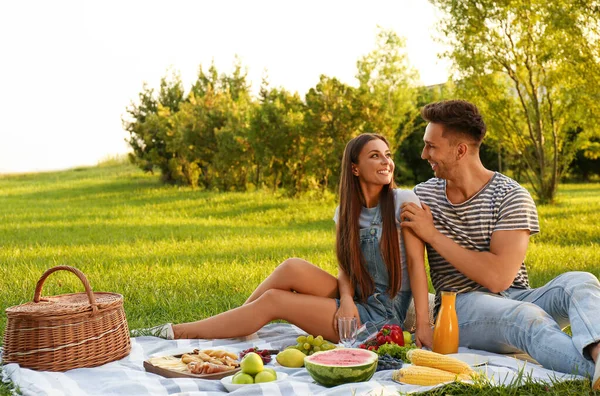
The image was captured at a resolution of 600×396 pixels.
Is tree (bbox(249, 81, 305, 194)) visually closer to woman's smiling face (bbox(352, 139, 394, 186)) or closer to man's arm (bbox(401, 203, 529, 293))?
woman's smiling face (bbox(352, 139, 394, 186))

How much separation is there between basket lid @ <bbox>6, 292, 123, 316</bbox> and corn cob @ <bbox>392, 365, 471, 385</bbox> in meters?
1.99

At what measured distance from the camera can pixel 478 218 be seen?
4727 mm

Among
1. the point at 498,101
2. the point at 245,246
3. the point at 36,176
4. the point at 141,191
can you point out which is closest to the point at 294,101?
Answer: the point at 498,101

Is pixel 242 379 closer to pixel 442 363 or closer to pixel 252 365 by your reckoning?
pixel 252 365

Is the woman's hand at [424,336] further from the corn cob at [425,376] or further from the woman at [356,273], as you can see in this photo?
the corn cob at [425,376]

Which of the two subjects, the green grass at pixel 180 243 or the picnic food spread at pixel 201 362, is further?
the green grass at pixel 180 243

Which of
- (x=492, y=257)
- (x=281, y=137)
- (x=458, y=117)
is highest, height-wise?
(x=281, y=137)

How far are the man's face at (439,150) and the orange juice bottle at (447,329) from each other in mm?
857

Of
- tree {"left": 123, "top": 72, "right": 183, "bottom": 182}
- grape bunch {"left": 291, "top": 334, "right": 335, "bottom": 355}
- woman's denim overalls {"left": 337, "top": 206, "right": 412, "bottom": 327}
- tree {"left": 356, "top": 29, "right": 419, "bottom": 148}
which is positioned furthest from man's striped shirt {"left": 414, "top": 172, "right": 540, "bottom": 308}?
tree {"left": 356, "top": 29, "right": 419, "bottom": 148}

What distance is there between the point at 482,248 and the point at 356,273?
0.87 m

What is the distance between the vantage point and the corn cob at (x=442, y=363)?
3873 millimetres

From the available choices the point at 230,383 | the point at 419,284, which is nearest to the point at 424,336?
the point at 419,284

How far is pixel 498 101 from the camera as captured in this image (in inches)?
703

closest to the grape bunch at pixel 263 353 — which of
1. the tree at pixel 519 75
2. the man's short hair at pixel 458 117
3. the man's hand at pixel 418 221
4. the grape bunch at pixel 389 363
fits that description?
the grape bunch at pixel 389 363
